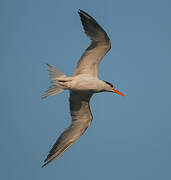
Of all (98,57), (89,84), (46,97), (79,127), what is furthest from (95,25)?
(79,127)

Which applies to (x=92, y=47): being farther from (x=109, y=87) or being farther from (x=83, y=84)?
(x=109, y=87)

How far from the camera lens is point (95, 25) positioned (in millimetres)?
9555

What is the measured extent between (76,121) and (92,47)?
2402mm

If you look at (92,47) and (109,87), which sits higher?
(92,47)

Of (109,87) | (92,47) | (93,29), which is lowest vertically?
(109,87)

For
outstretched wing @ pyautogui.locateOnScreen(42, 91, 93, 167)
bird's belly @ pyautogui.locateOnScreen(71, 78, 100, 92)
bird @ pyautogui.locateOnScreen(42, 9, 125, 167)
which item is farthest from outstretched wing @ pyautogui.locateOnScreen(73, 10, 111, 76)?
outstretched wing @ pyautogui.locateOnScreen(42, 91, 93, 167)

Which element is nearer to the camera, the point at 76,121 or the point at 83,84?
the point at 83,84

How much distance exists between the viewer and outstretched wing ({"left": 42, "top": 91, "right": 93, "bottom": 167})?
32.9 feet

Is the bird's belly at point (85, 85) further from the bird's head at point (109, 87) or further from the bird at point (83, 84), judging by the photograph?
the bird's head at point (109, 87)

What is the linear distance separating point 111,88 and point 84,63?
1103 mm

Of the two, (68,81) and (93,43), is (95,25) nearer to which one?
(93,43)

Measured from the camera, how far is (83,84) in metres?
9.84

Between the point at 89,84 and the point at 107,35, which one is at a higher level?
the point at 107,35

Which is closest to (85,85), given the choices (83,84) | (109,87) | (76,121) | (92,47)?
(83,84)
